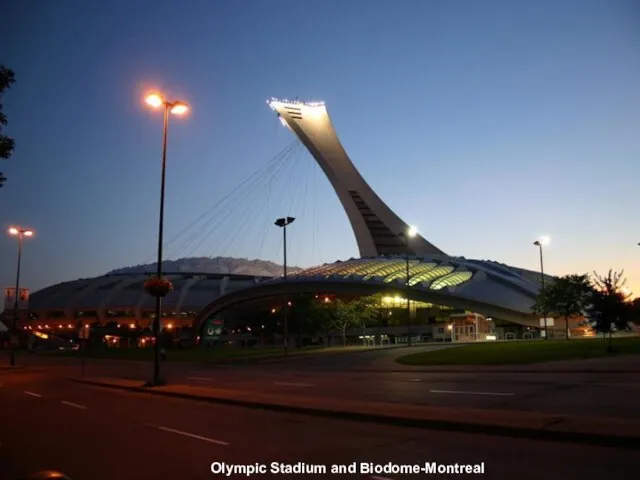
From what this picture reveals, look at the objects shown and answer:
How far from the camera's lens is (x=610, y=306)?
115ft

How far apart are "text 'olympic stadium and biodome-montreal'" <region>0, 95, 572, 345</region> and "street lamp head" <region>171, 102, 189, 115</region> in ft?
117

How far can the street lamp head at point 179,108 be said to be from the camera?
24.9 meters

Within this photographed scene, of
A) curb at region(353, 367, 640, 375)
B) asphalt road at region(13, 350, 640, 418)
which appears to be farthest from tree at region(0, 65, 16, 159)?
curb at region(353, 367, 640, 375)

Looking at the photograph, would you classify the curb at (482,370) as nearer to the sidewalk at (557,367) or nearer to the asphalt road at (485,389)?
the sidewalk at (557,367)

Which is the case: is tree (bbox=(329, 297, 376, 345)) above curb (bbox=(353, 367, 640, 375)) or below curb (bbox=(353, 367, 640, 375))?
above

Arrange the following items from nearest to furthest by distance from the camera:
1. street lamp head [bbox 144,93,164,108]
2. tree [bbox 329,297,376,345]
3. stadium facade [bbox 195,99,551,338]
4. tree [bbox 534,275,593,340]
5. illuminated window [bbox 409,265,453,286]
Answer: street lamp head [bbox 144,93,164,108], tree [bbox 534,275,593,340], tree [bbox 329,297,376,345], stadium facade [bbox 195,99,551,338], illuminated window [bbox 409,265,453,286]

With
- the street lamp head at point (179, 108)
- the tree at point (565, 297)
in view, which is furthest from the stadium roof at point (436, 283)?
the street lamp head at point (179, 108)

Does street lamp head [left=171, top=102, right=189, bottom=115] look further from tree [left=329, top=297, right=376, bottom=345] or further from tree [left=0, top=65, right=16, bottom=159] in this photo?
Answer: tree [left=329, top=297, right=376, bottom=345]

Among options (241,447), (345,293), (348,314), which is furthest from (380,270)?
(241,447)

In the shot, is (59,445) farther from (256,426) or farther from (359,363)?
(359,363)

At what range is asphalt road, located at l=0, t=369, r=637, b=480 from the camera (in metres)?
8.89

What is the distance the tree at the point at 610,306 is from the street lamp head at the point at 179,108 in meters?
25.6

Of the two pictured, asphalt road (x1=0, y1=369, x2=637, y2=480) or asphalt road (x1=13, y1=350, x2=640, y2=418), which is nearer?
asphalt road (x1=0, y1=369, x2=637, y2=480)

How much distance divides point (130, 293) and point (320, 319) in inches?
2339
